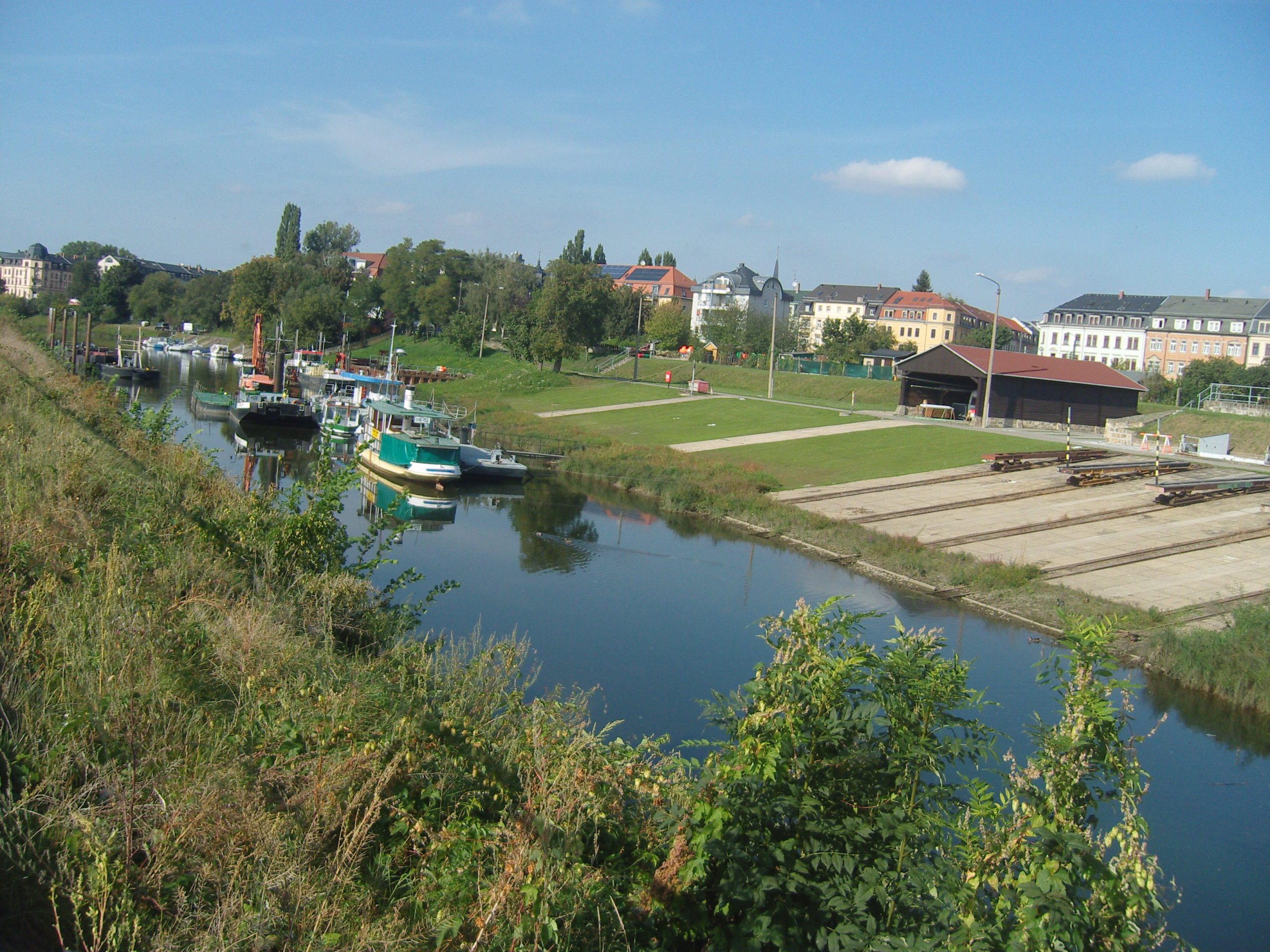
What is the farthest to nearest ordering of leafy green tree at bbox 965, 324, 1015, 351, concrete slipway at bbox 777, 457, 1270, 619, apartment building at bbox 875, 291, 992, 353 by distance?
apartment building at bbox 875, 291, 992, 353
leafy green tree at bbox 965, 324, 1015, 351
concrete slipway at bbox 777, 457, 1270, 619

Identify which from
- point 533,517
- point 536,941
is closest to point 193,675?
point 536,941

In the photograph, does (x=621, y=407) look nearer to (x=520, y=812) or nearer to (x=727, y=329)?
(x=727, y=329)

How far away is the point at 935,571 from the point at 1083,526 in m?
6.47

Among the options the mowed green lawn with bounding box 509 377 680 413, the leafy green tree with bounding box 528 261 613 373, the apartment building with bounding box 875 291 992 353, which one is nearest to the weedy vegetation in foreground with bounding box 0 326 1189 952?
the mowed green lawn with bounding box 509 377 680 413

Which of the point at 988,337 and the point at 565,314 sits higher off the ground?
the point at 988,337

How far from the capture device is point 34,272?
135 meters

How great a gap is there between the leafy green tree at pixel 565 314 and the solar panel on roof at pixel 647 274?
6080 centimetres

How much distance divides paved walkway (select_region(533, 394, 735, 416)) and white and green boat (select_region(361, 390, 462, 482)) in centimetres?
1391

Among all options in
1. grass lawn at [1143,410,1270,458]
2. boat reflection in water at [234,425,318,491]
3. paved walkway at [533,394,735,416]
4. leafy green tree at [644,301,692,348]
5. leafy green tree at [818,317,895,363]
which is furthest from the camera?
leafy green tree at [644,301,692,348]

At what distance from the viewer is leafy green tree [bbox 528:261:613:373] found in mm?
69000

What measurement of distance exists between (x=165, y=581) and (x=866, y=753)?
621 cm

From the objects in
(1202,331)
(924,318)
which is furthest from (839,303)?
(1202,331)

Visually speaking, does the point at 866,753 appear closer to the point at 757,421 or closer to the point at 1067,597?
the point at 1067,597

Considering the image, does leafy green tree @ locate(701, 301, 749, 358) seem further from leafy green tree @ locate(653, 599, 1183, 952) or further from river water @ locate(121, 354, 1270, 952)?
leafy green tree @ locate(653, 599, 1183, 952)
